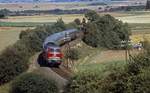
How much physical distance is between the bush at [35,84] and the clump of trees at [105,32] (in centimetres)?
2737

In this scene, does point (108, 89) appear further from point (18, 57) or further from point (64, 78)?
point (18, 57)

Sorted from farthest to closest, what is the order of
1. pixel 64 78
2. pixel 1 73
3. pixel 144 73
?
pixel 1 73, pixel 64 78, pixel 144 73

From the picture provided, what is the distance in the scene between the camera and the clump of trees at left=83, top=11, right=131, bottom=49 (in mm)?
59406

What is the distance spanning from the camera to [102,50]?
5669 cm

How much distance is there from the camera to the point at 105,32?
64.1 metres

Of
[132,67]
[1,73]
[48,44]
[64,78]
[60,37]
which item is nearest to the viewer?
[132,67]

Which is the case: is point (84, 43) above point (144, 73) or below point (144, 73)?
below

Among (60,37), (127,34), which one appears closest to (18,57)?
(60,37)

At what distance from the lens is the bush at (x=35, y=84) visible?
30328 millimetres

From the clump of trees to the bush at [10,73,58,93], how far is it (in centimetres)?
2737

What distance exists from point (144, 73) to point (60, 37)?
86.6 feet

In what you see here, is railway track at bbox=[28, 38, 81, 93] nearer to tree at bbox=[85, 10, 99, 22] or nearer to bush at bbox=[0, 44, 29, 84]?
bush at bbox=[0, 44, 29, 84]

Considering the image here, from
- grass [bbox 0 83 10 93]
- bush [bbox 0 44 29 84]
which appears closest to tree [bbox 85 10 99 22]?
bush [bbox 0 44 29 84]

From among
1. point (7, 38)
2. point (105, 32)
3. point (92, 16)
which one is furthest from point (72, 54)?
point (7, 38)
